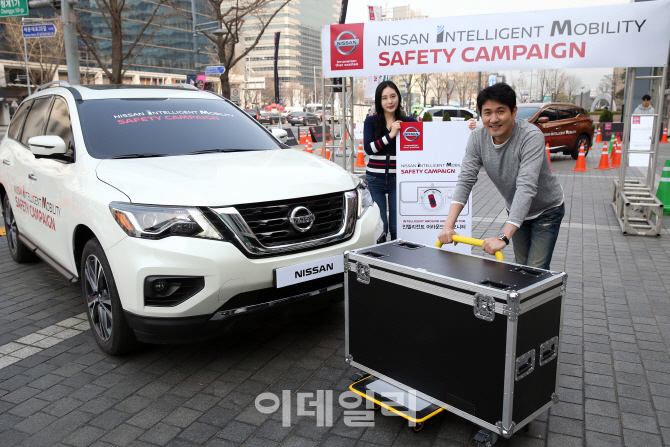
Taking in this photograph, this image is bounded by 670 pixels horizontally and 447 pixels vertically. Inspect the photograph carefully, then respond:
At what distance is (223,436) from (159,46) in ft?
247

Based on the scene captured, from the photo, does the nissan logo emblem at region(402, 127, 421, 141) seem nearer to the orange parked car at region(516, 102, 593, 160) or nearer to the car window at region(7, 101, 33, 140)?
the car window at region(7, 101, 33, 140)

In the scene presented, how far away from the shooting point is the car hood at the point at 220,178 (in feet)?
10.6

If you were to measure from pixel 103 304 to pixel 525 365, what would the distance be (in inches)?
106

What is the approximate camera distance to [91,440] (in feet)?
9.17

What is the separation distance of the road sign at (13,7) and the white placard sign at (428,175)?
37.5ft

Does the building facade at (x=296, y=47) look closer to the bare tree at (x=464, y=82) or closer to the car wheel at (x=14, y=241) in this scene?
the bare tree at (x=464, y=82)

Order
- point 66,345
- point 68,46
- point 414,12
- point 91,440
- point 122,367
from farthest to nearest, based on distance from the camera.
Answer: point 414,12 → point 68,46 → point 66,345 → point 122,367 → point 91,440

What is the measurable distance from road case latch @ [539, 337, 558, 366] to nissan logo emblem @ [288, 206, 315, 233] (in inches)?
62.6

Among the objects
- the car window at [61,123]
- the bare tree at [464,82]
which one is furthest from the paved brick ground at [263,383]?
the bare tree at [464,82]

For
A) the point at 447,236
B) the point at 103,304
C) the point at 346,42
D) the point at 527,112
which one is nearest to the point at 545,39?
the point at 346,42

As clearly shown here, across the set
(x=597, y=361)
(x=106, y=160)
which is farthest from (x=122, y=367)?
(x=597, y=361)

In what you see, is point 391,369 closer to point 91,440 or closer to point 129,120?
point 91,440

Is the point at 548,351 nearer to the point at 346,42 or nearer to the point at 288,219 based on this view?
the point at 288,219

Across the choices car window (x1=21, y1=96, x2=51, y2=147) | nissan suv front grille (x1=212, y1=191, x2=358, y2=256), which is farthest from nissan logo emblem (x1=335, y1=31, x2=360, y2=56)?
nissan suv front grille (x1=212, y1=191, x2=358, y2=256)
